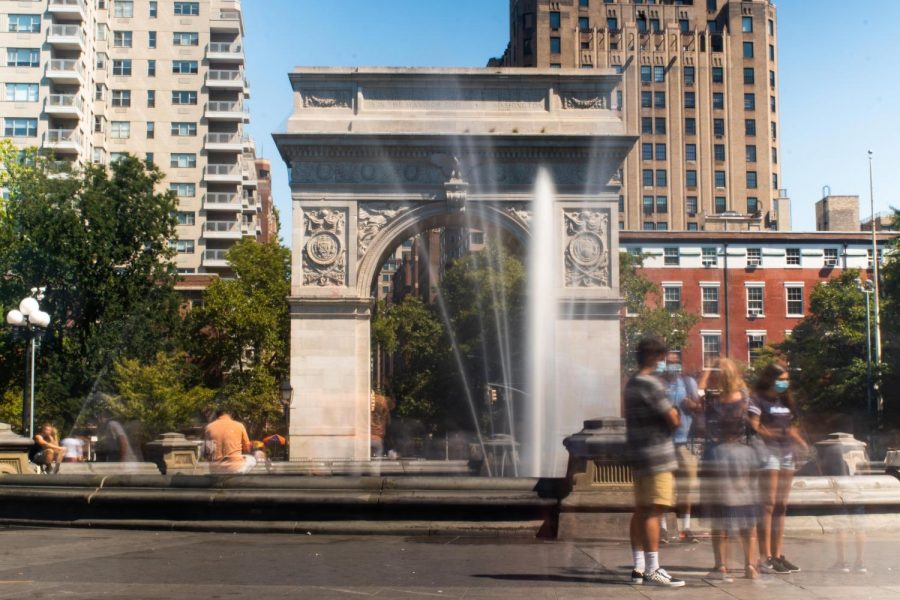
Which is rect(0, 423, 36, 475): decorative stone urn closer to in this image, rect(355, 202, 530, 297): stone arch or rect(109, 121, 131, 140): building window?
rect(355, 202, 530, 297): stone arch

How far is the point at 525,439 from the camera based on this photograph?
32312 mm

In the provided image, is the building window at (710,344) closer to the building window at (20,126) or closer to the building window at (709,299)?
the building window at (709,299)

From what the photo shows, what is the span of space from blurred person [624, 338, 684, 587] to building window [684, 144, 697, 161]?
304 ft

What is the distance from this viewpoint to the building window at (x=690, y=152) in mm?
98750

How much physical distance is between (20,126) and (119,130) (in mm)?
7752

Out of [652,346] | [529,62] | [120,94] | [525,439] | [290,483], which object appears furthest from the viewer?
[529,62]

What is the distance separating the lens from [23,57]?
74.2 metres

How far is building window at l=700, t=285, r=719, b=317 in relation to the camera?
226ft

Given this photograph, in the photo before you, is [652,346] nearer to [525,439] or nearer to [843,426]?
[525,439]

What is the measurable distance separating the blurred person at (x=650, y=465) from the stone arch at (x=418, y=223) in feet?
79.7

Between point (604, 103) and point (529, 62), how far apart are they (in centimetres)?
6686

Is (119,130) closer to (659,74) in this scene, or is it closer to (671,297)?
(671,297)

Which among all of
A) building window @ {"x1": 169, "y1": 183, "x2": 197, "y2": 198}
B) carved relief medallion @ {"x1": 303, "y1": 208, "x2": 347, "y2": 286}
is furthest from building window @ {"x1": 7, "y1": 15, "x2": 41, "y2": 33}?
carved relief medallion @ {"x1": 303, "y1": 208, "x2": 347, "y2": 286}

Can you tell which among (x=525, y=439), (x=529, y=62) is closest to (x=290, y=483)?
(x=525, y=439)
